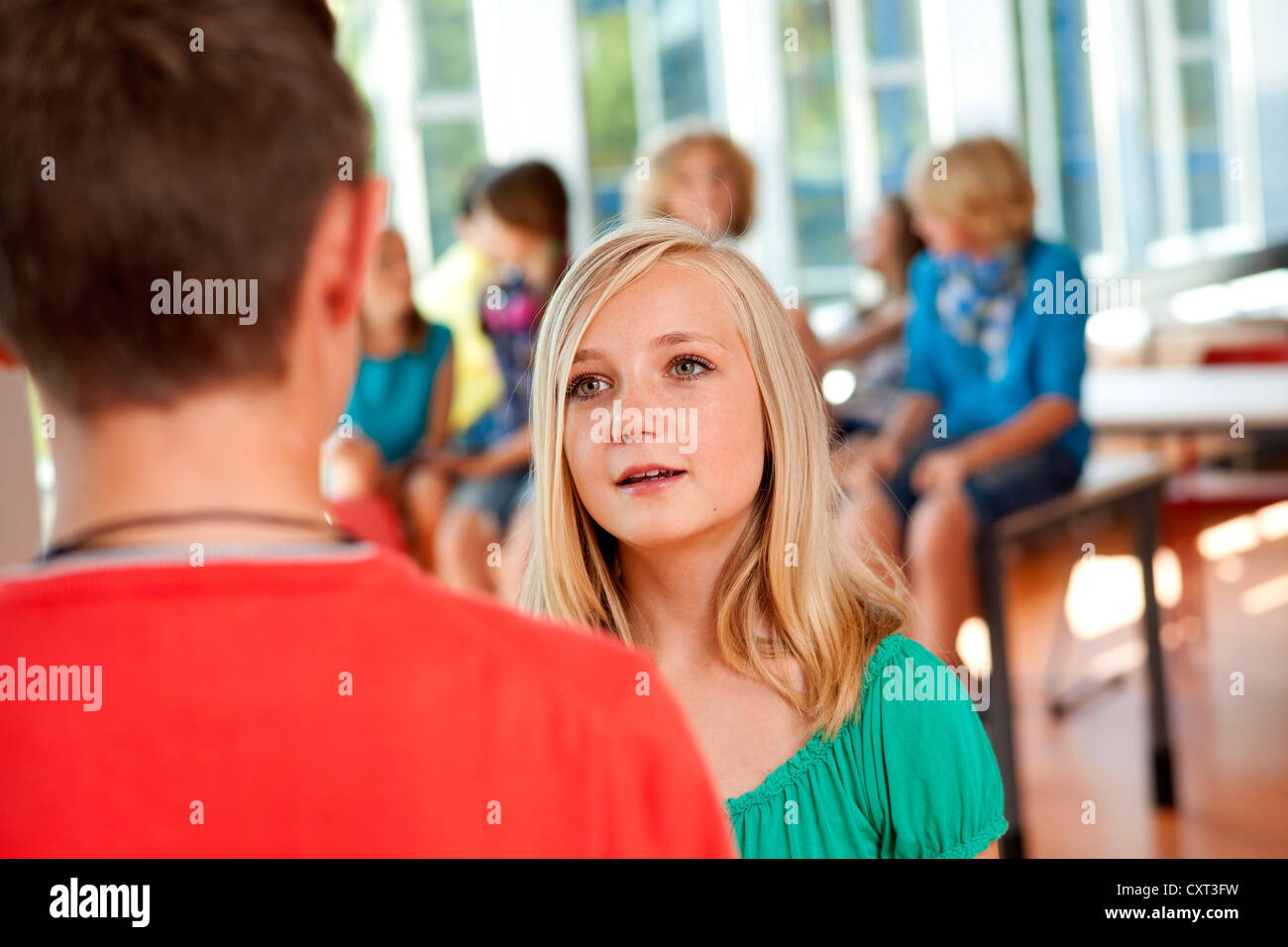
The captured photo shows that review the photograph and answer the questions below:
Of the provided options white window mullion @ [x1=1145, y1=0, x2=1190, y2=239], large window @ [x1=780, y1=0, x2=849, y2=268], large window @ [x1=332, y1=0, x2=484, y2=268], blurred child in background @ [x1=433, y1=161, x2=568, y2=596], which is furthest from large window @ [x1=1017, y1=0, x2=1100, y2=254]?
blurred child in background @ [x1=433, y1=161, x2=568, y2=596]

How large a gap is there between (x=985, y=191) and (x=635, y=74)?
154 inches

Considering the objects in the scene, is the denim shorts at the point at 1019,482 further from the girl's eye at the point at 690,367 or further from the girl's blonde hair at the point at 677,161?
the girl's eye at the point at 690,367

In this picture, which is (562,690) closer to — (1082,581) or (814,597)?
(814,597)

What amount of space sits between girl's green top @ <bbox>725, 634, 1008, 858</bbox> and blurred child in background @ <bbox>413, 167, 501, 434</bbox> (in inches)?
93.1

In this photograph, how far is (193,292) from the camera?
56 centimetres

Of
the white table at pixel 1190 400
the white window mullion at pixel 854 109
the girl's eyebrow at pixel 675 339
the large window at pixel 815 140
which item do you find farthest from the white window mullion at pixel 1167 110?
the girl's eyebrow at pixel 675 339

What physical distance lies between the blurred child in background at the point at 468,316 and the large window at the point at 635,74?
2588 mm

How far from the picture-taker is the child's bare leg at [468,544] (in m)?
3.16

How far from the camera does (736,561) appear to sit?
3.34 ft

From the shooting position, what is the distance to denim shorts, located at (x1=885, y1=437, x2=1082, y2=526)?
9.33 feet

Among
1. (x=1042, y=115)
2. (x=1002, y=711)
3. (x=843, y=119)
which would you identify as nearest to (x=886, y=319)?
(x=1002, y=711)
